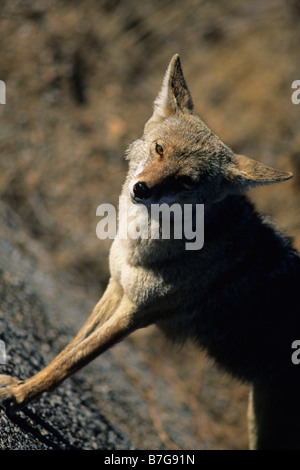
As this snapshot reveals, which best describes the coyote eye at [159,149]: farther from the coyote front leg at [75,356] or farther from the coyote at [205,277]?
the coyote front leg at [75,356]

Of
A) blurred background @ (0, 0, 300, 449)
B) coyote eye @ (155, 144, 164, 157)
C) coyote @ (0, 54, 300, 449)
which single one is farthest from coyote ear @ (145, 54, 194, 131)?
blurred background @ (0, 0, 300, 449)

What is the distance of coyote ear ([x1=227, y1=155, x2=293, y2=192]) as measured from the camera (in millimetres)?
3476

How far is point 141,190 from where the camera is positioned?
3.44 m

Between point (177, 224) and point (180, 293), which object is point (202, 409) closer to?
point (180, 293)

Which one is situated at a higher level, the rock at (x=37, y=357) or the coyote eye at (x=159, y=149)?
the coyote eye at (x=159, y=149)

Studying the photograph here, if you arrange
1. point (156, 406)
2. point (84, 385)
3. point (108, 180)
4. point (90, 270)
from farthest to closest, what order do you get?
point (108, 180)
point (90, 270)
point (156, 406)
point (84, 385)

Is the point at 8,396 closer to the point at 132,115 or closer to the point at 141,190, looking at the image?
the point at 141,190

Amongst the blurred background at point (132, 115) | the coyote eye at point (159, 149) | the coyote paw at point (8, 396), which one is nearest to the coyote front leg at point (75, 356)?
the coyote paw at point (8, 396)

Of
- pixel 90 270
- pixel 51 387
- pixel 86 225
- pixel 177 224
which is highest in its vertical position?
pixel 86 225

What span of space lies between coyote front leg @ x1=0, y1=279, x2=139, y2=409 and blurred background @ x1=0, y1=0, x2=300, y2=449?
63.8 inches

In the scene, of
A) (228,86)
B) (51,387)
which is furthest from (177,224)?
(228,86)

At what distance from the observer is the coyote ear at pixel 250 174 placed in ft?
11.4

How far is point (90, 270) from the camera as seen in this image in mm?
7156
